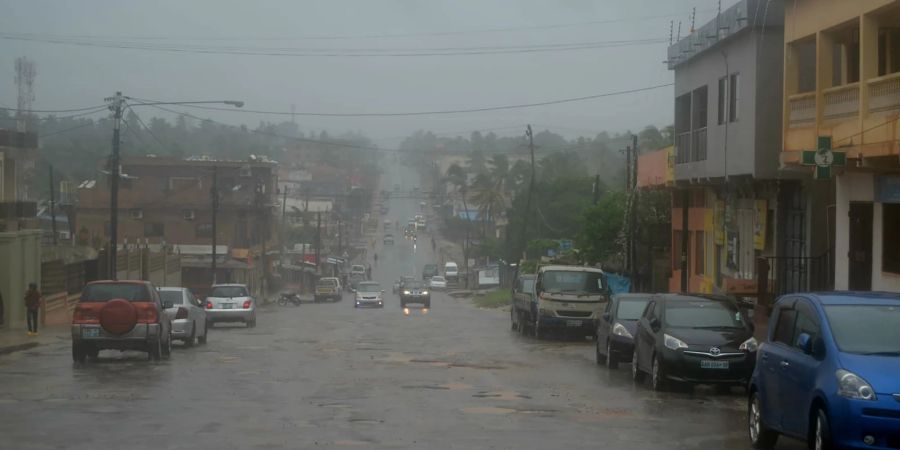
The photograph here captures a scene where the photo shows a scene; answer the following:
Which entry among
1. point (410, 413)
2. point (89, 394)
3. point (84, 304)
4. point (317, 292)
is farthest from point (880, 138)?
point (317, 292)

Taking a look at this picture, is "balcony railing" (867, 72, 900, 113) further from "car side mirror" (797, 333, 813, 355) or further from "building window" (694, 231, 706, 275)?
"building window" (694, 231, 706, 275)

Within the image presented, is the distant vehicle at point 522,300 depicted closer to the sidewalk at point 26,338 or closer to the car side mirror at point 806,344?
the sidewalk at point 26,338

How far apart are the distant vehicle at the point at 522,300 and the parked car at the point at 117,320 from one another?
44.3 ft

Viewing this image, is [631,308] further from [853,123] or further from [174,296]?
[174,296]

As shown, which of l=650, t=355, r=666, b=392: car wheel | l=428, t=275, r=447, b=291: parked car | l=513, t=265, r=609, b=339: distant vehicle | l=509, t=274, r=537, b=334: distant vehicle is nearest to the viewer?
l=650, t=355, r=666, b=392: car wheel

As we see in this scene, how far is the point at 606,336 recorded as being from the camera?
24.6 meters

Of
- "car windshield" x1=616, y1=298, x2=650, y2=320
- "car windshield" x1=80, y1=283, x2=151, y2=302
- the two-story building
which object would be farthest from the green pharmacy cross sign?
the two-story building

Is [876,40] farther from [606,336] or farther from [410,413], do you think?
[410,413]

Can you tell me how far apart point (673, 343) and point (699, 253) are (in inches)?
890

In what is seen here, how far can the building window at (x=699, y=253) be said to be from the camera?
4044 cm

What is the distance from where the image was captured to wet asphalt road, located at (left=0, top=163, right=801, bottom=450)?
13227mm

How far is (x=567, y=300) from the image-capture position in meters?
33.7

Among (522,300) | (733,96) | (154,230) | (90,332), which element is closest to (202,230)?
(154,230)

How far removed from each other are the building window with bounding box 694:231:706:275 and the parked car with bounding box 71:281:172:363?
71.3ft
